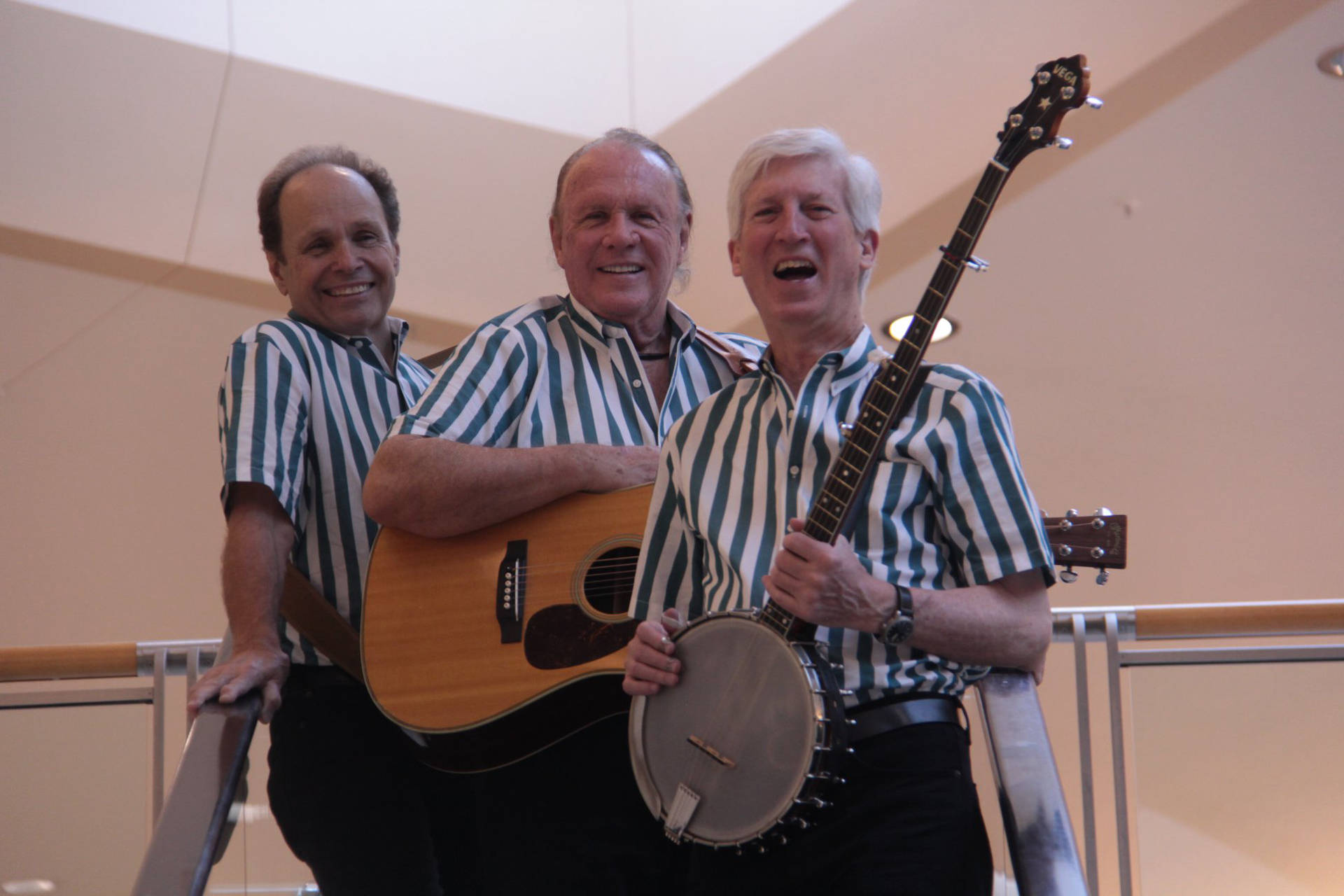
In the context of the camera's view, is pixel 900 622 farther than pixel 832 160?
No

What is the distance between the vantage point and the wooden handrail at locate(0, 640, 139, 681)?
8.31 feet

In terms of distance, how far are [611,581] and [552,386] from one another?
0.42 m

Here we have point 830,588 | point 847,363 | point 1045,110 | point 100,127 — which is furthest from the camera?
point 100,127

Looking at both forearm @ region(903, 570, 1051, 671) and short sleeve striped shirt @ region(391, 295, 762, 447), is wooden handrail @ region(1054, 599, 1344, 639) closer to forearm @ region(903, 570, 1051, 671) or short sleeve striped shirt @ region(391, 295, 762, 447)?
forearm @ region(903, 570, 1051, 671)

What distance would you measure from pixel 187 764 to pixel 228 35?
4135 mm

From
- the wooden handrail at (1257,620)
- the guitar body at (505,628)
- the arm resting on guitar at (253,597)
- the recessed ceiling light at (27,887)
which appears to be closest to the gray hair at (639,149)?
the guitar body at (505,628)

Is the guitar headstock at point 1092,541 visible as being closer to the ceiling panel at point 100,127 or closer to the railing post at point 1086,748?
the railing post at point 1086,748

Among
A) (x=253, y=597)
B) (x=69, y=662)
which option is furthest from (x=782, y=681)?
(x=69, y=662)

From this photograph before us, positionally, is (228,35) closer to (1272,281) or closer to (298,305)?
(298,305)

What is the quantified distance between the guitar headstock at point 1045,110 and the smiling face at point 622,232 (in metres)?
0.91

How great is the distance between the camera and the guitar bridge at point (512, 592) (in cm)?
220

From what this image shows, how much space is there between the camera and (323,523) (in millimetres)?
2416

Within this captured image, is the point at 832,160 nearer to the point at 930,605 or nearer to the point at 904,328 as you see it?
the point at 930,605

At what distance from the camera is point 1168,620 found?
2.37 metres
